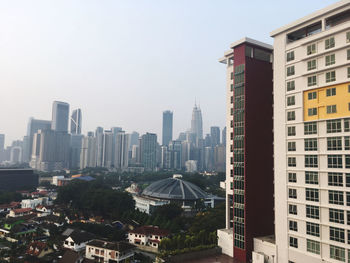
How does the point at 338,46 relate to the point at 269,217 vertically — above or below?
above

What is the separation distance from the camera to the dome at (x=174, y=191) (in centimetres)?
6241

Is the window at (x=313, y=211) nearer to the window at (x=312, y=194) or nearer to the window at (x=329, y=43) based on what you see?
the window at (x=312, y=194)

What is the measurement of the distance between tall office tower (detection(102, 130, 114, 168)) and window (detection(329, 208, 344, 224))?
6068 inches

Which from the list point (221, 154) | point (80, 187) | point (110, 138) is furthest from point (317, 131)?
point (221, 154)

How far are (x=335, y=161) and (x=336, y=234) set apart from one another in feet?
16.5

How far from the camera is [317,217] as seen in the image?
21.3m

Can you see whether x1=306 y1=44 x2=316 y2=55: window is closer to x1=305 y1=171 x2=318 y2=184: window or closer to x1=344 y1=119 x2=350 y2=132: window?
x1=344 y1=119 x2=350 y2=132: window

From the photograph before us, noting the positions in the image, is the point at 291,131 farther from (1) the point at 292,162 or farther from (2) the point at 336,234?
(2) the point at 336,234

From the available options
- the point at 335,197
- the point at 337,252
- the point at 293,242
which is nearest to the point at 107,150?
the point at 293,242

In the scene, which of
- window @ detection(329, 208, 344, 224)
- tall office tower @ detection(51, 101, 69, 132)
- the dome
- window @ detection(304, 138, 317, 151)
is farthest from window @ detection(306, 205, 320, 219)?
tall office tower @ detection(51, 101, 69, 132)

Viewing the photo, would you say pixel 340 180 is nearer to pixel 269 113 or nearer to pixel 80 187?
pixel 269 113

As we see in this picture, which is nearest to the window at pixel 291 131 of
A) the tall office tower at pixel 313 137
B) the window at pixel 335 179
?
the tall office tower at pixel 313 137

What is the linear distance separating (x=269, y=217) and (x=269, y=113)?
9.87 meters

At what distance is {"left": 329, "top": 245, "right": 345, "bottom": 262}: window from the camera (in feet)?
65.1
